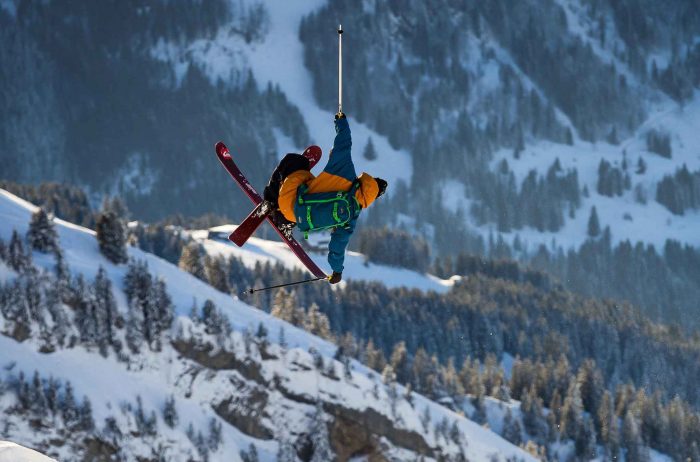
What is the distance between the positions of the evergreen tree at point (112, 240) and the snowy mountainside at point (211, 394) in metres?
0.88

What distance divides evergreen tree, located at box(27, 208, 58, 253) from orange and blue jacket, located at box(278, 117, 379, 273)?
231 ft

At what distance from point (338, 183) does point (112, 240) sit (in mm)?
76685

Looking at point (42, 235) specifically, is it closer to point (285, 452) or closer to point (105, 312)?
point (105, 312)

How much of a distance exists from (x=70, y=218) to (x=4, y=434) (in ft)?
379

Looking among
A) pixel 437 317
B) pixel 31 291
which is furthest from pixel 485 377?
pixel 31 291

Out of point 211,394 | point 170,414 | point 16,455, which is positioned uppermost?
point 211,394

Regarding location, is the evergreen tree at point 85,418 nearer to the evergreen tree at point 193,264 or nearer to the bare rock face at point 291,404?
the bare rock face at point 291,404

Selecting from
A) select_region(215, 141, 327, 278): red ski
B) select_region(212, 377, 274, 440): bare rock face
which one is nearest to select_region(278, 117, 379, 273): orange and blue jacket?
select_region(215, 141, 327, 278): red ski

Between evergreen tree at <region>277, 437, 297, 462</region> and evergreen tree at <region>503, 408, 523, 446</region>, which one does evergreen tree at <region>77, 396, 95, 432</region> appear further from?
evergreen tree at <region>503, 408, 523, 446</region>

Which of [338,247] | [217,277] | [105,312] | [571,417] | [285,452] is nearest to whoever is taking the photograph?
[338,247]

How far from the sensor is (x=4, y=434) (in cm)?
7469

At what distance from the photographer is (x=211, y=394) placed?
90.2 meters

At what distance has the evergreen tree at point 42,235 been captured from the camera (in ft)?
300

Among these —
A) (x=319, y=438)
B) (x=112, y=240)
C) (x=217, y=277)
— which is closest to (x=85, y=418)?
(x=319, y=438)
